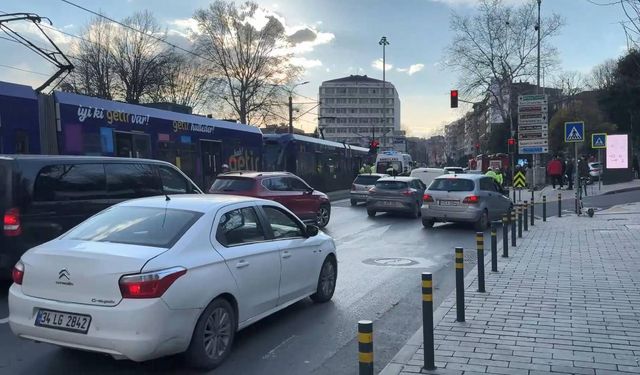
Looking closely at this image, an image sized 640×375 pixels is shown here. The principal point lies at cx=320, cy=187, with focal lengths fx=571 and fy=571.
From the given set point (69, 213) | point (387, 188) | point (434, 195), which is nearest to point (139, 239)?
point (69, 213)

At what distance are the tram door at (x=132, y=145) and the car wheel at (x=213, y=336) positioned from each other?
33.1 feet

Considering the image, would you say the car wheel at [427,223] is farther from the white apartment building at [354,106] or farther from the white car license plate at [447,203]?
the white apartment building at [354,106]

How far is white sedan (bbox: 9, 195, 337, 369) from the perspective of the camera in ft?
14.6

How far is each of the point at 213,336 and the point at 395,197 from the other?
14842mm

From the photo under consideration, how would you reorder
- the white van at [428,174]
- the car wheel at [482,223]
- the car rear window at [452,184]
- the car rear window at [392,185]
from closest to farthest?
the car wheel at [482,223] < the car rear window at [452,184] < the car rear window at [392,185] < the white van at [428,174]

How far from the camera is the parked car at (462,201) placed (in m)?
15.9

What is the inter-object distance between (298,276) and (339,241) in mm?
7170

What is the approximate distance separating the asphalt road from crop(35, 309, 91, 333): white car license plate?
50cm

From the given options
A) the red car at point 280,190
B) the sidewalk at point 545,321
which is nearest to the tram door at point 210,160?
the red car at point 280,190

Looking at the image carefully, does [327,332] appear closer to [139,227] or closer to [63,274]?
[139,227]

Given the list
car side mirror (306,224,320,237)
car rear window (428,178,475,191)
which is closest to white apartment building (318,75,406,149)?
car rear window (428,178,475,191)

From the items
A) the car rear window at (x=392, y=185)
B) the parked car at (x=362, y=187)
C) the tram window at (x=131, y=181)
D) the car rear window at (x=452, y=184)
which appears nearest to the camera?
the tram window at (x=131, y=181)

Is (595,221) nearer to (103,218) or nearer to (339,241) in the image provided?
(339,241)

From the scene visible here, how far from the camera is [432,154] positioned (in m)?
167
